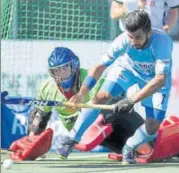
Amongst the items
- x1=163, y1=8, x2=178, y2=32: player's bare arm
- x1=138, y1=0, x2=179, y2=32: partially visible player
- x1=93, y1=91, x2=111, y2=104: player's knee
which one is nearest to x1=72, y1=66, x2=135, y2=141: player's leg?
x1=93, y1=91, x2=111, y2=104: player's knee

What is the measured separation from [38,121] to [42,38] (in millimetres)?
A: 1512

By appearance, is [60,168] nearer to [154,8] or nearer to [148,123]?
[148,123]

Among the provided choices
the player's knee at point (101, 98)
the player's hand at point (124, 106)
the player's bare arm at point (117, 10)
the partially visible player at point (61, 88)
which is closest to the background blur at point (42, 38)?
the player's bare arm at point (117, 10)

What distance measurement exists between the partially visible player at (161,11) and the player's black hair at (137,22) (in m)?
1.11

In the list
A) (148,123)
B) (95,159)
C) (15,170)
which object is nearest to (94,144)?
(95,159)

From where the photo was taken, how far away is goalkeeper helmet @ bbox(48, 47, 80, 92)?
830 cm

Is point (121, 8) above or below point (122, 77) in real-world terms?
above

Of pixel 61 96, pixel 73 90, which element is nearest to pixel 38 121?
pixel 61 96

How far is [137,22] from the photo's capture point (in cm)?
742

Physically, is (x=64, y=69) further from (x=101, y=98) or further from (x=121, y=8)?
(x=121, y=8)

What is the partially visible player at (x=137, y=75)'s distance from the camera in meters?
7.43

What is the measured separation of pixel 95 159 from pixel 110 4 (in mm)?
2080

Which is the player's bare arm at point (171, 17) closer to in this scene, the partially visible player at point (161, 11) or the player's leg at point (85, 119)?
the partially visible player at point (161, 11)

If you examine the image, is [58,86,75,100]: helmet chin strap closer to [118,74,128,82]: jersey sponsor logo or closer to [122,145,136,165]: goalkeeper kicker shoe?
[118,74,128,82]: jersey sponsor logo
